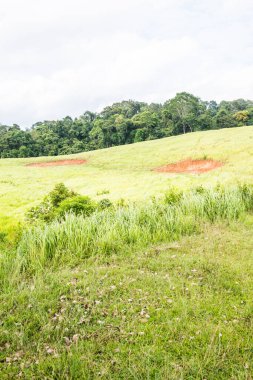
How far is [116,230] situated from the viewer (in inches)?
366

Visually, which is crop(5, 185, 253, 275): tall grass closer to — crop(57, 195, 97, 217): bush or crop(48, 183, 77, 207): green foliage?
crop(57, 195, 97, 217): bush

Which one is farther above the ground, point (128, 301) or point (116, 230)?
point (116, 230)

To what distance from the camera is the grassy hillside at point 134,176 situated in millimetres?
18734

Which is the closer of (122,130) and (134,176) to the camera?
(134,176)

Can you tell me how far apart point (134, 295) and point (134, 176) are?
19.6 metres

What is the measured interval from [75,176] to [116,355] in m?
24.6

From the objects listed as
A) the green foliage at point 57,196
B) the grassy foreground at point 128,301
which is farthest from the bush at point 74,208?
the grassy foreground at point 128,301

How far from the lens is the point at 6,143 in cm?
6769

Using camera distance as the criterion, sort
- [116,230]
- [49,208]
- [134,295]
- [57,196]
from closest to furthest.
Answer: [134,295], [116,230], [49,208], [57,196]

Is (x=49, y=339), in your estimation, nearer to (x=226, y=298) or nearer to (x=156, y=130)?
(x=226, y=298)

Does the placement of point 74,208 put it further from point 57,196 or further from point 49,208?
point 57,196

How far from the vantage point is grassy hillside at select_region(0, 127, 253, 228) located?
61.5 ft

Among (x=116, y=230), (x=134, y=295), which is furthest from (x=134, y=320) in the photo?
(x=116, y=230)

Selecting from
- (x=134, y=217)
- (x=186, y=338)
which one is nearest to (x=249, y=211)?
(x=134, y=217)
